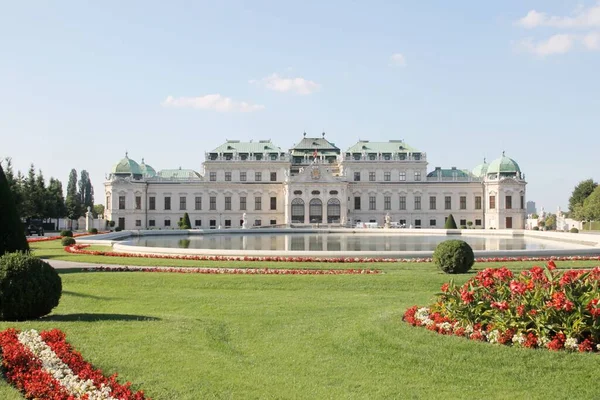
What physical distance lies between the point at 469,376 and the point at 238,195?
77.5 m

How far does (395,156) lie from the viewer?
8638cm

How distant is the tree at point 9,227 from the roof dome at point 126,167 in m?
71.6

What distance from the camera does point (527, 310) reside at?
374 inches

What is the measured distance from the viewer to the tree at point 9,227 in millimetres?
14047

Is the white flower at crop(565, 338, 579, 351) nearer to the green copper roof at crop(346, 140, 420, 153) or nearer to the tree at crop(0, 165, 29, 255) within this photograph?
the tree at crop(0, 165, 29, 255)

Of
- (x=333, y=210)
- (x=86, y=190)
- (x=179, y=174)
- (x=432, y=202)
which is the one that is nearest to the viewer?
(x=333, y=210)

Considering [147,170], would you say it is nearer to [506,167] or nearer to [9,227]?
[506,167]

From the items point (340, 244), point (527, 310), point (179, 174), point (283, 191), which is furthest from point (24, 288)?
point (179, 174)

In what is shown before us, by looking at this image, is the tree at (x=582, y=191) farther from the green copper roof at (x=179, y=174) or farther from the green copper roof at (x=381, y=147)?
the green copper roof at (x=179, y=174)

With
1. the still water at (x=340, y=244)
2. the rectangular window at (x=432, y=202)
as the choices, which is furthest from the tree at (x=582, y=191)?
the still water at (x=340, y=244)

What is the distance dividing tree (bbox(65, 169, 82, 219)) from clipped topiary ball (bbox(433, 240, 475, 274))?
7729 centimetres

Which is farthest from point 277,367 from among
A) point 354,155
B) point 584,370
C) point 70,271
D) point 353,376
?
point 354,155

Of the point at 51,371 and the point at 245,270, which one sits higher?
the point at 245,270

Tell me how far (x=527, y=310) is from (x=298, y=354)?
378 centimetres
